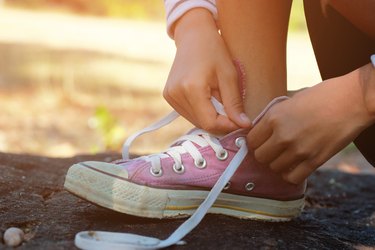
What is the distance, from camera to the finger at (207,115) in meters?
1.34

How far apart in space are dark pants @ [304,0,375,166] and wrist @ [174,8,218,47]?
0.24m

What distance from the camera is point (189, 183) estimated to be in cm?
136

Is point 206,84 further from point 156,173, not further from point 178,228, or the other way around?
point 178,228

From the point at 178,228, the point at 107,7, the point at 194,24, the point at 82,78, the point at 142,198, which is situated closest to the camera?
the point at 178,228

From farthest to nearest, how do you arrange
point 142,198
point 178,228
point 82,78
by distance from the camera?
point 82,78 < point 142,198 < point 178,228

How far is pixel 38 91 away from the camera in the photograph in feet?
15.2

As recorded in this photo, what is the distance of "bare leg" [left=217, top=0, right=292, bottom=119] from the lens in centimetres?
138

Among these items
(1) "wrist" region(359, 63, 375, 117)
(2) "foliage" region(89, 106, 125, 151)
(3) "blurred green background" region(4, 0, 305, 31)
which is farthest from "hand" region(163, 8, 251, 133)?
(3) "blurred green background" region(4, 0, 305, 31)

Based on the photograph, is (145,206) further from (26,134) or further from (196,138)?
(26,134)

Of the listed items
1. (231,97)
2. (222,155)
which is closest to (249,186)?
(222,155)

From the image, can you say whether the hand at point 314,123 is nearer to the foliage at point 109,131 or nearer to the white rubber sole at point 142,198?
the white rubber sole at point 142,198

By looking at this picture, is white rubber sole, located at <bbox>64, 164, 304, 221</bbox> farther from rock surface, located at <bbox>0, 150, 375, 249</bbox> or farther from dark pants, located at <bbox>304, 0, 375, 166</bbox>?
dark pants, located at <bbox>304, 0, 375, 166</bbox>

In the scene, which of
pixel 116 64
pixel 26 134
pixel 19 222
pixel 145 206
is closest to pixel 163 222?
pixel 145 206

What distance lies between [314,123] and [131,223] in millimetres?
399
